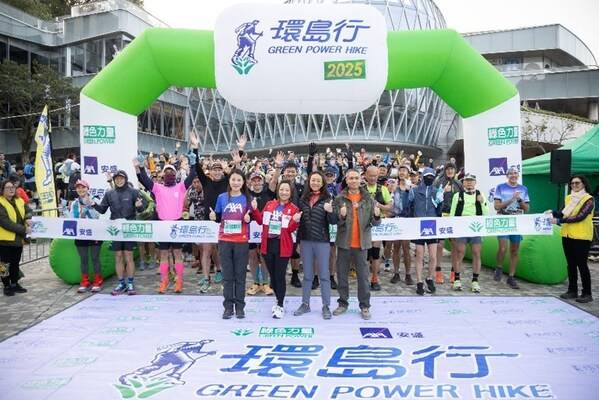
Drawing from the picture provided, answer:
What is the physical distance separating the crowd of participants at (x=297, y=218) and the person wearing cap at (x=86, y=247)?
16 mm

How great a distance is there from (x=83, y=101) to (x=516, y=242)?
7.74 m

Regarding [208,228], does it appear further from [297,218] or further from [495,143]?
[495,143]

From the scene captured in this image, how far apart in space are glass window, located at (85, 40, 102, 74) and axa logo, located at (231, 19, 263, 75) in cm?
2576

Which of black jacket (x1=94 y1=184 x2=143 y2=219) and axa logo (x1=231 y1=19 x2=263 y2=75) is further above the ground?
axa logo (x1=231 y1=19 x2=263 y2=75)

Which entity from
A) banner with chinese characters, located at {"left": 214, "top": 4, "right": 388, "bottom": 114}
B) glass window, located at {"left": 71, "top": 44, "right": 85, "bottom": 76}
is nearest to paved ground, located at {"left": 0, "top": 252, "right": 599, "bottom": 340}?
banner with chinese characters, located at {"left": 214, "top": 4, "right": 388, "bottom": 114}

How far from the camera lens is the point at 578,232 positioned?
20.7 ft

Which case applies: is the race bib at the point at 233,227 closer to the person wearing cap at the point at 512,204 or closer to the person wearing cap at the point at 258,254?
the person wearing cap at the point at 258,254

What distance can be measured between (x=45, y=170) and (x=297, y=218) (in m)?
7.69

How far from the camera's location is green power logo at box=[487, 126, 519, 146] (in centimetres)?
777

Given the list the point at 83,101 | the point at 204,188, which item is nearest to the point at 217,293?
the point at 204,188

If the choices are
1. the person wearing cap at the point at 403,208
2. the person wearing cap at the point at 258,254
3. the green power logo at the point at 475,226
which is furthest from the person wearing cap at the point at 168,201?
the green power logo at the point at 475,226

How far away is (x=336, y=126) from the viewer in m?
37.2

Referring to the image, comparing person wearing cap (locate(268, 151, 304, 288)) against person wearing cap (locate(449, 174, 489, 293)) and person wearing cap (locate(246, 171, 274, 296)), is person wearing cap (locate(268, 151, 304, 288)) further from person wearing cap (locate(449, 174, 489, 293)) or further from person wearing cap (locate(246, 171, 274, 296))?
person wearing cap (locate(449, 174, 489, 293))

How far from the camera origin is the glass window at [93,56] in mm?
29422
